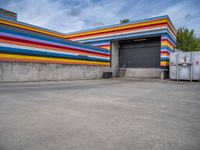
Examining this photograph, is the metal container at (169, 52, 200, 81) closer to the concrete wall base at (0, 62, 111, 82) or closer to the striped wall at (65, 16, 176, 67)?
the striped wall at (65, 16, 176, 67)

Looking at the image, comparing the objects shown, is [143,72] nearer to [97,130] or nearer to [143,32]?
[143,32]

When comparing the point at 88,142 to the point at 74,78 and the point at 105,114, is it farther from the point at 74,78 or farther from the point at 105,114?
the point at 74,78

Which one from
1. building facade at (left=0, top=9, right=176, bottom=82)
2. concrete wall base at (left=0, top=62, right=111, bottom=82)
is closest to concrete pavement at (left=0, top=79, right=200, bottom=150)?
concrete wall base at (left=0, top=62, right=111, bottom=82)

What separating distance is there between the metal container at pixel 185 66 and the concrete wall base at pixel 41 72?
21.5ft

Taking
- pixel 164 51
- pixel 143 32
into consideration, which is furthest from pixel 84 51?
pixel 164 51

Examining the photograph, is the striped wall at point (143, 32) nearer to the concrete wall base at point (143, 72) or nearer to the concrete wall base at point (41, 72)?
the concrete wall base at point (143, 72)

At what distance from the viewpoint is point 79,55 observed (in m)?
10.7

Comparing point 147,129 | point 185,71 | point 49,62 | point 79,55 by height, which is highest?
point 79,55

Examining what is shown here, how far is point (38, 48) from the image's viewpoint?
7953mm

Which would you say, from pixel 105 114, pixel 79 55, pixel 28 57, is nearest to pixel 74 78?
pixel 79 55

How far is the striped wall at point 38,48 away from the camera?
21.9ft

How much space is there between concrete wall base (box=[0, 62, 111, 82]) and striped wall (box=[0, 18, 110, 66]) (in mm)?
318

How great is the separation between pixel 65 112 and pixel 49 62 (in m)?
6.95

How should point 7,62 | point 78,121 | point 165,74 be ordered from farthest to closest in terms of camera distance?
point 165,74
point 7,62
point 78,121
